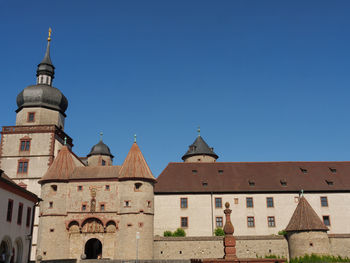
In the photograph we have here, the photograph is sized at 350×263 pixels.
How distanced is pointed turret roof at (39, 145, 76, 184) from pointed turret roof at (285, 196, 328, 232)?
25262 millimetres

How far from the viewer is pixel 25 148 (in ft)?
163

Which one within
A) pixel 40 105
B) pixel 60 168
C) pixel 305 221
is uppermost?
pixel 40 105

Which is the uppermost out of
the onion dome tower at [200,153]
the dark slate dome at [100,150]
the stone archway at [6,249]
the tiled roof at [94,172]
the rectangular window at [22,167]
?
the dark slate dome at [100,150]

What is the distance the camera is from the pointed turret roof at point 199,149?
66875mm

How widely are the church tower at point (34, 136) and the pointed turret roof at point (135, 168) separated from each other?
10163 millimetres

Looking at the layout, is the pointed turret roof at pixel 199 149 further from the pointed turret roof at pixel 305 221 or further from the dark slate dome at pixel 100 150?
the pointed turret roof at pixel 305 221

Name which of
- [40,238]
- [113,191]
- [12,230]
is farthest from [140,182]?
[12,230]

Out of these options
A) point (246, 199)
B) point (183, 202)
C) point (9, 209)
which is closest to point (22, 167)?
point (183, 202)

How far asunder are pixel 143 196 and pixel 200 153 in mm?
24414

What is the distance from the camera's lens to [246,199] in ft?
159

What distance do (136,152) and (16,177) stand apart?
1503 cm

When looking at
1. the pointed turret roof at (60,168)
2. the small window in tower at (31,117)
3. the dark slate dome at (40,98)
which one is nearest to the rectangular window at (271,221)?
the pointed turret roof at (60,168)

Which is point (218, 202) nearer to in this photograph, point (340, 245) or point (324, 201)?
point (324, 201)

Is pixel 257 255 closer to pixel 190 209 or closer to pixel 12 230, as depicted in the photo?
pixel 190 209
